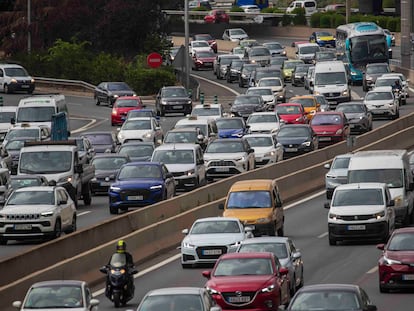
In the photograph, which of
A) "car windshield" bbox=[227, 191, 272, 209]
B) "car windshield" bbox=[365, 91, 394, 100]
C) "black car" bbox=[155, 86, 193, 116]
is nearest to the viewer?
"car windshield" bbox=[227, 191, 272, 209]

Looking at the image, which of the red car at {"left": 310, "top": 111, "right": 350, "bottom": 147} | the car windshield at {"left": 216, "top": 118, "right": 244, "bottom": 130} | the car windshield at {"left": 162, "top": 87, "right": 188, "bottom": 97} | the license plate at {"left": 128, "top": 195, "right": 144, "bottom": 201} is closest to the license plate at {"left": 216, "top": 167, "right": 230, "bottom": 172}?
the license plate at {"left": 128, "top": 195, "right": 144, "bottom": 201}

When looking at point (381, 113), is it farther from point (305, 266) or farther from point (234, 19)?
point (234, 19)

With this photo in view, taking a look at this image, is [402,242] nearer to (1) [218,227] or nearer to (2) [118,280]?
(1) [218,227]

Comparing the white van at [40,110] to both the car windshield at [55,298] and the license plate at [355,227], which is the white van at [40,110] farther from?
the car windshield at [55,298]

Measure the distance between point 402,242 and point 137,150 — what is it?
24014mm

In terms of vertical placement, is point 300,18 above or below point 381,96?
below

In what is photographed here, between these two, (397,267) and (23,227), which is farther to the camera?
(23,227)

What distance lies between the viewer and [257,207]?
37469 mm

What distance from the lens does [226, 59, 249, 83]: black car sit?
94.8 metres

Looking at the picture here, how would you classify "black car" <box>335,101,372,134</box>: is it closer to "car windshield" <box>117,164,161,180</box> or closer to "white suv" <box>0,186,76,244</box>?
"car windshield" <box>117,164,161,180</box>

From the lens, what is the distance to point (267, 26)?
464ft

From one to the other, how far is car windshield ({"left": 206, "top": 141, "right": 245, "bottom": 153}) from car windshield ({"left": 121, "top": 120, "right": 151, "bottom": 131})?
9106mm

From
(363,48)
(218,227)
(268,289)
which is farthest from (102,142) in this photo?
(363,48)

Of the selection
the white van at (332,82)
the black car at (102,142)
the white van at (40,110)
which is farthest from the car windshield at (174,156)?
the white van at (332,82)
